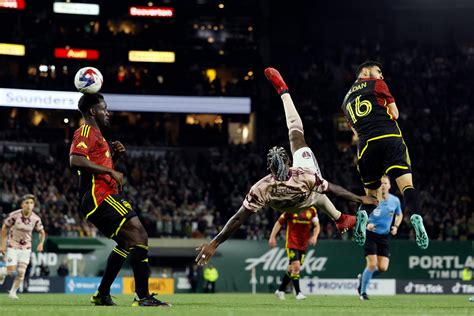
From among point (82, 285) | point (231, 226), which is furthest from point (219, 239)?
point (82, 285)

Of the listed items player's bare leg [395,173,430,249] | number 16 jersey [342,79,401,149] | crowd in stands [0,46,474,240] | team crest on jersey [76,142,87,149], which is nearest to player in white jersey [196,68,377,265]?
player's bare leg [395,173,430,249]

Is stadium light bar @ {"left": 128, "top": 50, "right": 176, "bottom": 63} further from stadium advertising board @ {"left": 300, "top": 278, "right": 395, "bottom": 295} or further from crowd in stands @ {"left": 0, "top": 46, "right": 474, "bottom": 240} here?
stadium advertising board @ {"left": 300, "top": 278, "right": 395, "bottom": 295}

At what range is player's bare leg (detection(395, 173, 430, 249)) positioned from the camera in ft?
44.2

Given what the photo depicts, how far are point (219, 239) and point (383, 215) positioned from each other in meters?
9.41

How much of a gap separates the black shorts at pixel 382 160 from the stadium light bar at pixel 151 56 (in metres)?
40.6

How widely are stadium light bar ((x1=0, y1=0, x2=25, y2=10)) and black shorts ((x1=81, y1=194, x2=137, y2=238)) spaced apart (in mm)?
38080

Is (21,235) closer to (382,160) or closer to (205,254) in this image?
(205,254)

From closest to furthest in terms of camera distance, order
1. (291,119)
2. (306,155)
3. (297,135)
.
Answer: (306,155), (297,135), (291,119)

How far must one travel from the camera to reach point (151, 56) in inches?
2147

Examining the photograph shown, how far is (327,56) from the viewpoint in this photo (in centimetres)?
Result: 5869

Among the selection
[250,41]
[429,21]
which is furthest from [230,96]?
[429,21]

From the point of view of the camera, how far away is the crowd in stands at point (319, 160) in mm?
41062

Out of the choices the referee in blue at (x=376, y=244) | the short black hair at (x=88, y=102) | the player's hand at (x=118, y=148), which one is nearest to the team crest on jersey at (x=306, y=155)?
the player's hand at (x=118, y=148)

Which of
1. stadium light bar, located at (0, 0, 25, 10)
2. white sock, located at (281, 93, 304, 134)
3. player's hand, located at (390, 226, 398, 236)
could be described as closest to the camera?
white sock, located at (281, 93, 304, 134)
